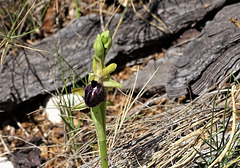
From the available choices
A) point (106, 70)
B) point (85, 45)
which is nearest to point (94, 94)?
point (106, 70)

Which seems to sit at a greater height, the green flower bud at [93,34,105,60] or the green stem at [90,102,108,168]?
the green flower bud at [93,34,105,60]

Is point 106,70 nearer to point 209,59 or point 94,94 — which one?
point 94,94

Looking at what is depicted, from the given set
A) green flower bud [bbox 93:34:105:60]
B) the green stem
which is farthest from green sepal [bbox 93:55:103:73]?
the green stem

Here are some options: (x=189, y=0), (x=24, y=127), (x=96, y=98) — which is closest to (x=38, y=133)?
(x=24, y=127)

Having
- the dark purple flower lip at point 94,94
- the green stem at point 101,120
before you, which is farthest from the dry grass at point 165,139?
A: the dark purple flower lip at point 94,94

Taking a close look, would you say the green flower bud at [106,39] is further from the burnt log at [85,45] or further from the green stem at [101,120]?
the burnt log at [85,45]

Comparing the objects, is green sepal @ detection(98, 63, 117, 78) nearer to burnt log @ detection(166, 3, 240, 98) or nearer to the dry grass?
the dry grass
